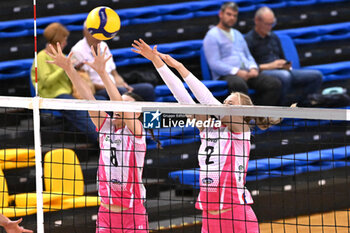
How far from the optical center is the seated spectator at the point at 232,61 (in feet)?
29.2

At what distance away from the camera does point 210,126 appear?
535cm

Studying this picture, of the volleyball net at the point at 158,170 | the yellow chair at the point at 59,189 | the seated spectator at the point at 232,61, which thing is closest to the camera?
the volleyball net at the point at 158,170

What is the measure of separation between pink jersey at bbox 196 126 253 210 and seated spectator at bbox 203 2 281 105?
339cm

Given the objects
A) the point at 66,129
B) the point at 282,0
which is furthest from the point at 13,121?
the point at 282,0

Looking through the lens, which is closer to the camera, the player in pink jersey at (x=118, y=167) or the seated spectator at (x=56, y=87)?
the player in pink jersey at (x=118, y=167)

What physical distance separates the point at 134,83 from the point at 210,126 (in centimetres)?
353

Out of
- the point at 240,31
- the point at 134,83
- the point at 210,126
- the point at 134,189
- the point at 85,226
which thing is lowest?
the point at 85,226

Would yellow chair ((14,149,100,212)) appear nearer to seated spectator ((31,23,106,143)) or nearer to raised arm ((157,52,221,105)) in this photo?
seated spectator ((31,23,106,143))

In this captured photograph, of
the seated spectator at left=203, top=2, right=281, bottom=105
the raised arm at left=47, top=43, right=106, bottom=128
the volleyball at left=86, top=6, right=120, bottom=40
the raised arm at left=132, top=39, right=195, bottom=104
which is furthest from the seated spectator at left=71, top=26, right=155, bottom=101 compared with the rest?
the raised arm at left=132, top=39, right=195, bottom=104

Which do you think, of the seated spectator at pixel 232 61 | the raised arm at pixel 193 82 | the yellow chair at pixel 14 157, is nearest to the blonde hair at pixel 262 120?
the raised arm at pixel 193 82

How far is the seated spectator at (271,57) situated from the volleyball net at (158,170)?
459 millimetres

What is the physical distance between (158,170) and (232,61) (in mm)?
2944

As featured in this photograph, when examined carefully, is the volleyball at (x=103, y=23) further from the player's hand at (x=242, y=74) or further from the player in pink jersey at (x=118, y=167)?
the player's hand at (x=242, y=74)

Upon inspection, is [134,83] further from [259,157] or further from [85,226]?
[85,226]
